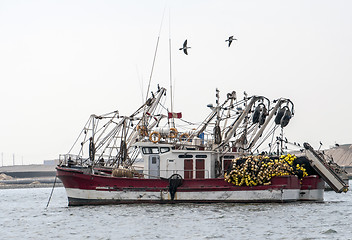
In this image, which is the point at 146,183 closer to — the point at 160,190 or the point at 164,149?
the point at 160,190

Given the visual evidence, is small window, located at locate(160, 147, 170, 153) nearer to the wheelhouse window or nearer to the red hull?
the wheelhouse window

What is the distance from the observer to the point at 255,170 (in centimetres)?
3944

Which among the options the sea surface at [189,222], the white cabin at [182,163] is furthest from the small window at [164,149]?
the sea surface at [189,222]

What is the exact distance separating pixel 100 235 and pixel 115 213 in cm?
814

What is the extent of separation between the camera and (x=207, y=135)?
43875 mm

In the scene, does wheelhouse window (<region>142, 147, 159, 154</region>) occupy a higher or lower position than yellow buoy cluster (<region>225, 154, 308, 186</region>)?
higher

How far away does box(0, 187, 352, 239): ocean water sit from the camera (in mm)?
27953

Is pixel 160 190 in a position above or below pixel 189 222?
above

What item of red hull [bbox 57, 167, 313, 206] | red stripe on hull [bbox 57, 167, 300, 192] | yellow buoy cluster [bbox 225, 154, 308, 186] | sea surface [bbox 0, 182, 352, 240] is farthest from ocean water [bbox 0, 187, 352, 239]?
yellow buoy cluster [bbox 225, 154, 308, 186]

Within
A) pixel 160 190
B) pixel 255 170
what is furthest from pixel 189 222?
pixel 160 190

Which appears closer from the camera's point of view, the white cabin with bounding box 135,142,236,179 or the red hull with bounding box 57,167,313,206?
the red hull with bounding box 57,167,313,206

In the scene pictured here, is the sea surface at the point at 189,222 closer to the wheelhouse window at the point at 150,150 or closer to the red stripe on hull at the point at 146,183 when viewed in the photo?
the red stripe on hull at the point at 146,183

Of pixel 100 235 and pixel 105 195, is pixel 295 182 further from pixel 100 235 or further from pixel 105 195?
pixel 100 235

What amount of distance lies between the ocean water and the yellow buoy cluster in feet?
5.11
